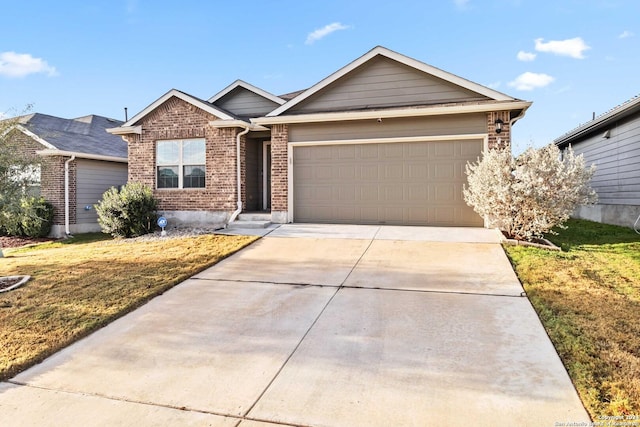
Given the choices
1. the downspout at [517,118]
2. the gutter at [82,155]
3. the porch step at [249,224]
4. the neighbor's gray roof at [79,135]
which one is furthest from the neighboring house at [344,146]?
the neighbor's gray roof at [79,135]

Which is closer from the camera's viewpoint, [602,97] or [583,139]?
[583,139]

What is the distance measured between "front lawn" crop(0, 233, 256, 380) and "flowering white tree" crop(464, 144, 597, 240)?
5.39 meters

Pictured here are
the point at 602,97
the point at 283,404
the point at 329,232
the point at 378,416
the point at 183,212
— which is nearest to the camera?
the point at 378,416

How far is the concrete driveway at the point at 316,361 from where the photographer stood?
108 inches

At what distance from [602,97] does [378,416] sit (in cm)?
2581

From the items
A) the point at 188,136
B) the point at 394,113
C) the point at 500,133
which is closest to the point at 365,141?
the point at 394,113

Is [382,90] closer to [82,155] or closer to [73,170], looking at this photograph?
[82,155]

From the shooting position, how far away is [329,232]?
30.6ft

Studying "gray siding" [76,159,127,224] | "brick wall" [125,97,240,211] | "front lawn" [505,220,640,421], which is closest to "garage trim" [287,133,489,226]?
"brick wall" [125,97,240,211]

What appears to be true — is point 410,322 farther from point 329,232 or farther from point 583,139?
point 583,139

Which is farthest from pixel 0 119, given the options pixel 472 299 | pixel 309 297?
pixel 472 299

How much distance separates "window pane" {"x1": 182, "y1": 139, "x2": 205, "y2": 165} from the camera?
1166cm

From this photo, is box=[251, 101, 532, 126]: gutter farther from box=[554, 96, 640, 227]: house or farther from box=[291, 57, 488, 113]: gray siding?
box=[554, 96, 640, 227]: house

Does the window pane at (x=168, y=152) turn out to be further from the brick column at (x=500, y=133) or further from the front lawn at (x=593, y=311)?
the front lawn at (x=593, y=311)
